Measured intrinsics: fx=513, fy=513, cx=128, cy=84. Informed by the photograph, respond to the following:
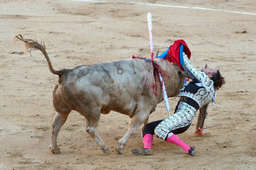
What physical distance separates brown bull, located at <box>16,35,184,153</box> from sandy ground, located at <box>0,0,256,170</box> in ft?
1.51

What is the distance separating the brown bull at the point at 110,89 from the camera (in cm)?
536

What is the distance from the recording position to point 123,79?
5617mm

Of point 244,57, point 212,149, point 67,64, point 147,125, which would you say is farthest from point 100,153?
point 244,57

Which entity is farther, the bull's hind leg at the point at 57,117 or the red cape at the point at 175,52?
the red cape at the point at 175,52

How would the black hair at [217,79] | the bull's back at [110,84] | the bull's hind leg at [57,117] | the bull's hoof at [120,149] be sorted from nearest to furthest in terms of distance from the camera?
the bull's back at [110,84] < the bull's hind leg at [57,117] < the bull's hoof at [120,149] < the black hair at [217,79]

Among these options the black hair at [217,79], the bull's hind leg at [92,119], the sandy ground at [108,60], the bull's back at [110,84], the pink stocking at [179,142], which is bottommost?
the sandy ground at [108,60]

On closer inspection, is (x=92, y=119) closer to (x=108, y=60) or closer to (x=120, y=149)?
(x=120, y=149)

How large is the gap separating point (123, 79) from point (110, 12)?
8.05 m

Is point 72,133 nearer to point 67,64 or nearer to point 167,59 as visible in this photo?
point 167,59

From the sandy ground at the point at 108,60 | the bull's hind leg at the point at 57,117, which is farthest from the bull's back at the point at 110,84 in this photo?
the sandy ground at the point at 108,60

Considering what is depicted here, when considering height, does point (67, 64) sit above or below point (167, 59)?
below

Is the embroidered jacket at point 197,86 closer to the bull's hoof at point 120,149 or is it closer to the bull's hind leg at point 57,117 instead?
the bull's hoof at point 120,149

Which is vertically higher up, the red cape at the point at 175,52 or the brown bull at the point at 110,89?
the red cape at the point at 175,52

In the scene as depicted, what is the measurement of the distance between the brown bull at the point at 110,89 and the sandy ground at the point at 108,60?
1.51 ft
